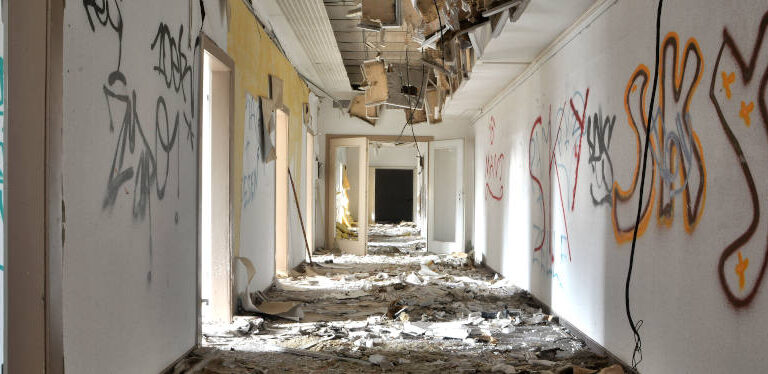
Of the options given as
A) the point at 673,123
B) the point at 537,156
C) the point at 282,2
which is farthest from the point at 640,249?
the point at 282,2

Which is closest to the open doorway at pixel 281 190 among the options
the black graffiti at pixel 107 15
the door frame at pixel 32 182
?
the black graffiti at pixel 107 15

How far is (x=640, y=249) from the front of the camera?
321 cm

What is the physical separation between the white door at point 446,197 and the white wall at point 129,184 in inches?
277

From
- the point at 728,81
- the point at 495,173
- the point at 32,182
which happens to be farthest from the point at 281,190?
the point at 728,81

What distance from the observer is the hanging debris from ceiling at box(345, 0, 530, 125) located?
184 inches

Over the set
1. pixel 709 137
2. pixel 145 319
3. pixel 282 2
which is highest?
pixel 282 2

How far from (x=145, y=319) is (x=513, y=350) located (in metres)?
2.43

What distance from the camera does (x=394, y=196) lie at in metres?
21.4

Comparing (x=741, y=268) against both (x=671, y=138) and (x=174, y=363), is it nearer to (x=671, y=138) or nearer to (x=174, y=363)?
(x=671, y=138)

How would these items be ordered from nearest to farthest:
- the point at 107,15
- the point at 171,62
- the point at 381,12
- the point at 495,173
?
the point at 107,15
the point at 171,62
the point at 381,12
the point at 495,173

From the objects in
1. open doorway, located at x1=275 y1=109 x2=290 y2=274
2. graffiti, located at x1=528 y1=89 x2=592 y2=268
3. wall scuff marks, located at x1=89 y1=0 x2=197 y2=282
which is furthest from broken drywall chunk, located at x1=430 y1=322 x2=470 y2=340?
open doorway, located at x1=275 y1=109 x2=290 y2=274

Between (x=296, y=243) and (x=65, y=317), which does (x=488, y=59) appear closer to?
(x=296, y=243)

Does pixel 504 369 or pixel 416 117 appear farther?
pixel 416 117

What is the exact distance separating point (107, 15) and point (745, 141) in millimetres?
2644
